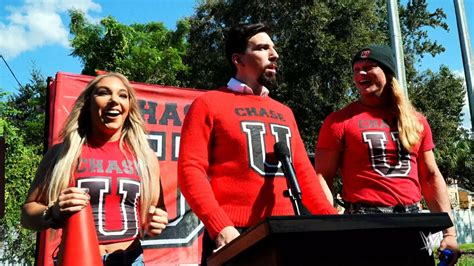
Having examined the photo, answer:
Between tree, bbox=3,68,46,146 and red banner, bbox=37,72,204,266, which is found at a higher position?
tree, bbox=3,68,46,146

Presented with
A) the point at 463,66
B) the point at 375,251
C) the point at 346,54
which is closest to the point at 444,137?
the point at 346,54

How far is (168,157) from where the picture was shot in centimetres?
512

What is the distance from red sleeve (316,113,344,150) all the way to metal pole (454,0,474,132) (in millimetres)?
7309

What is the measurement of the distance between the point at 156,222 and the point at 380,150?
1.26m

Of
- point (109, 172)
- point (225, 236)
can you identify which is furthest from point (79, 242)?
point (109, 172)

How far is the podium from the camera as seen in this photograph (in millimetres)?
1374

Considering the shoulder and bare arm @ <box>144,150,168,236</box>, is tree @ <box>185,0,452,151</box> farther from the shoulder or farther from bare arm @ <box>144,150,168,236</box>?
bare arm @ <box>144,150,168,236</box>

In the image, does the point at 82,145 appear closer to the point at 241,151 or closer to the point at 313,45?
the point at 241,151

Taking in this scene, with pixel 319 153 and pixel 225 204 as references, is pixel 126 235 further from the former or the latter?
pixel 319 153

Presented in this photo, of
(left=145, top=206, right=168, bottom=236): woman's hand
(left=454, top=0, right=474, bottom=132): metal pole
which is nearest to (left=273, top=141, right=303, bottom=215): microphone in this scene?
(left=145, top=206, right=168, bottom=236): woman's hand

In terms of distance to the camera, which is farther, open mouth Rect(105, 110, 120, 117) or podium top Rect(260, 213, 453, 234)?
open mouth Rect(105, 110, 120, 117)

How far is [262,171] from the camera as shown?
7.48 ft

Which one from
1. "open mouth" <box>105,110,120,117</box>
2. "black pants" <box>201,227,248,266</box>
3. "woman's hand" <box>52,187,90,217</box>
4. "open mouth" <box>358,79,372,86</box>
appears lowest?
"black pants" <box>201,227,248,266</box>

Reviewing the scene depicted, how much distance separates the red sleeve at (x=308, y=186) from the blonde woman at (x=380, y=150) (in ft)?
1.43
